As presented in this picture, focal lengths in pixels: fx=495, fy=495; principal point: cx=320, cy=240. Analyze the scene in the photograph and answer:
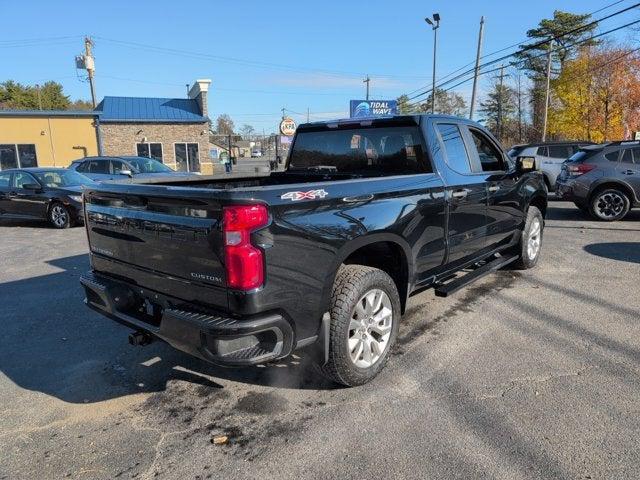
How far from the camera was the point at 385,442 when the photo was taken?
287 centimetres

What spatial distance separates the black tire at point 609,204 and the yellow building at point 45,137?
89.9 ft

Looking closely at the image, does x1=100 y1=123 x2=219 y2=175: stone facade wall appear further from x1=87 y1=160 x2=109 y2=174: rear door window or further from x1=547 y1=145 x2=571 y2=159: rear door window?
x1=547 y1=145 x2=571 y2=159: rear door window

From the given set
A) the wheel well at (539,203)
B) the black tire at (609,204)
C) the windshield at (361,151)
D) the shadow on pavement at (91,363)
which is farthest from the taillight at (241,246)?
the black tire at (609,204)

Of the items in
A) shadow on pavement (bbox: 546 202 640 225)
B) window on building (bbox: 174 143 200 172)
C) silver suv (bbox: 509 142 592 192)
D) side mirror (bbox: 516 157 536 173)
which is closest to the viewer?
side mirror (bbox: 516 157 536 173)

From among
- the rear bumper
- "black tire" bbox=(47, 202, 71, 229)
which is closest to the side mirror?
the rear bumper

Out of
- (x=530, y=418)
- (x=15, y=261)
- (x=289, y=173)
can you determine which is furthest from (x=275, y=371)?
(x=15, y=261)

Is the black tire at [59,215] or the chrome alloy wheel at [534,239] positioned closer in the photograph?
the chrome alloy wheel at [534,239]

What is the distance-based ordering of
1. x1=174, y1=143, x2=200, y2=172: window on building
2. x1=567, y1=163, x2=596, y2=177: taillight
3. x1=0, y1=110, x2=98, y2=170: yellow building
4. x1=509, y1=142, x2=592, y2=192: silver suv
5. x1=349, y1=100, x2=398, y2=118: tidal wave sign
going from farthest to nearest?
x1=174, y1=143, x2=200, y2=172: window on building < x1=349, y1=100, x2=398, y2=118: tidal wave sign < x1=0, y1=110, x2=98, y2=170: yellow building < x1=509, y1=142, x2=592, y2=192: silver suv < x1=567, y1=163, x2=596, y2=177: taillight

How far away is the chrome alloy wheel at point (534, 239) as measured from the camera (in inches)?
255

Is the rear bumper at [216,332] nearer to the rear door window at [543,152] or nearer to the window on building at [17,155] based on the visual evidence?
the rear door window at [543,152]

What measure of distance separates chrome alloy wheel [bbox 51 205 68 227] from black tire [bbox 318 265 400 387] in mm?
10493

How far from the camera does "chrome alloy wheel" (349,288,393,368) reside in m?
3.45

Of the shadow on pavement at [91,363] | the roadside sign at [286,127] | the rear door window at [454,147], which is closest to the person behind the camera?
the shadow on pavement at [91,363]

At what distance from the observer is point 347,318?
10.7 feet
